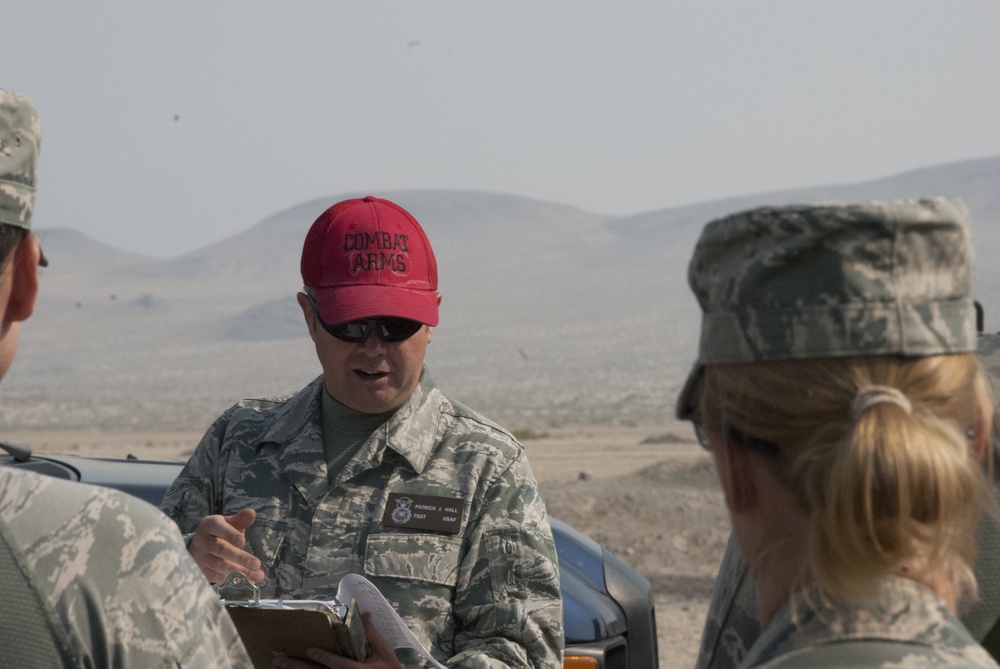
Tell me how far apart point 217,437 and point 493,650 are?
915 millimetres

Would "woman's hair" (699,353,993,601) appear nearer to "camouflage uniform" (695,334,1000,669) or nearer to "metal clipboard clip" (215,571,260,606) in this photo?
"camouflage uniform" (695,334,1000,669)

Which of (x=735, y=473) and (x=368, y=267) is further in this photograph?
(x=368, y=267)

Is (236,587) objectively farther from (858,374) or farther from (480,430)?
(858,374)

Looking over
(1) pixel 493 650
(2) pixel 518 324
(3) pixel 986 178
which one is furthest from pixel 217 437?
(3) pixel 986 178

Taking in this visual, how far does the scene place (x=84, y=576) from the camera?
149 cm

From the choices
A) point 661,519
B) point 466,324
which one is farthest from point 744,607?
point 466,324

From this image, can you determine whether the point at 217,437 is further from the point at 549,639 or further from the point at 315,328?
the point at 549,639

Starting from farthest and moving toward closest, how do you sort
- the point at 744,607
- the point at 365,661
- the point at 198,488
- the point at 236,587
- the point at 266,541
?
the point at 198,488 < the point at 266,541 < the point at 236,587 < the point at 365,661 < the point at 744,607

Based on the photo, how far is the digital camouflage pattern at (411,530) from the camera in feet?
9.41

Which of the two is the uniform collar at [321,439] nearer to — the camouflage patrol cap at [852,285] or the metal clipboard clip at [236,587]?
the metal clipboard clip at [236,587]

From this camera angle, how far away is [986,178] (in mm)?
167750

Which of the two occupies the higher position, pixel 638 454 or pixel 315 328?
pixel 315 328

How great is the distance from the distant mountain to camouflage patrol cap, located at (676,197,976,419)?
37847 millimetres

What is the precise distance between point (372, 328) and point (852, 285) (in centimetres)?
173
